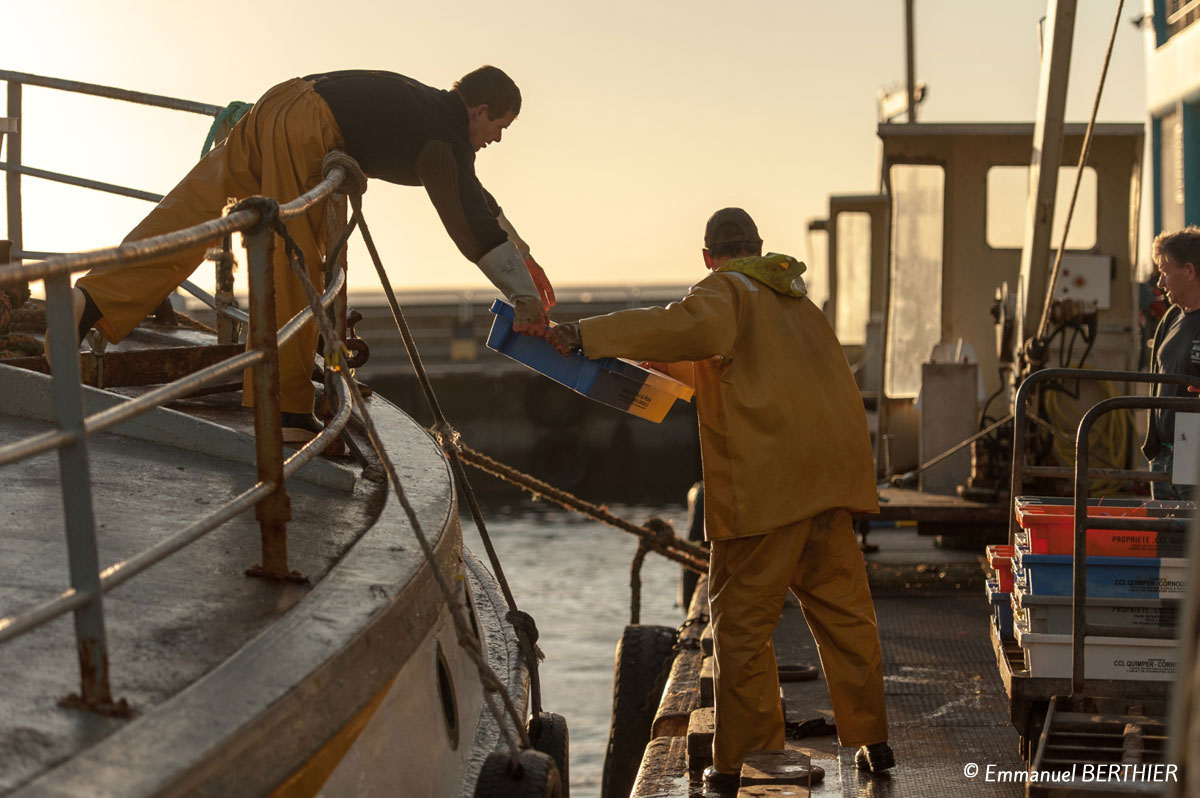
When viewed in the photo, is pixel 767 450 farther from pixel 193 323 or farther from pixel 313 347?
pixel 193 323

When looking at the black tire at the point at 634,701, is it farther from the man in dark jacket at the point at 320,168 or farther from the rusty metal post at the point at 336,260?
the man in dark jacket at the point at 320,168

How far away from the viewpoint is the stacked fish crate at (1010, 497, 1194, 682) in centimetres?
419

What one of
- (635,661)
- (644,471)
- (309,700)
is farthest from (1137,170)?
(644,471)

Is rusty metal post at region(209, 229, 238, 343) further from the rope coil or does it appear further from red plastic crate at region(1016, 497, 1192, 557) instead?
red plastic crate at region(1016, 497, 1192, 557)

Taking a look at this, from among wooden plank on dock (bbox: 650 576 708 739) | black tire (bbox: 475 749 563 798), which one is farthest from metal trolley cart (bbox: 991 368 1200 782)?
wooden plank on dock (bbox: 650 576 708 739)

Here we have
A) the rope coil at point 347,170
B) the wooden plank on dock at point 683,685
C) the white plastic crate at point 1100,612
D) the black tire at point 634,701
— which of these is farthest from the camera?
the black tire at point 634,701

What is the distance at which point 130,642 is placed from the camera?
116 inches

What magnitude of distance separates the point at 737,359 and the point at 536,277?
114cm

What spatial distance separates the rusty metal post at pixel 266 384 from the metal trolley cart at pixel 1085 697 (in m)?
2.02

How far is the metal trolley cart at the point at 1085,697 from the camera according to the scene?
392 cm

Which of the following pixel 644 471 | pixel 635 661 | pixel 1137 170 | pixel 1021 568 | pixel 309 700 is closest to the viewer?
pixel 309 700

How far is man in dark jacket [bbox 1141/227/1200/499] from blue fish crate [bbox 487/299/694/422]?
198cm

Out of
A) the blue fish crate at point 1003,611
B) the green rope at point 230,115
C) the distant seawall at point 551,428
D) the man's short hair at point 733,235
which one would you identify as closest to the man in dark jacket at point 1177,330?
the blue fish crate at point 1003,611

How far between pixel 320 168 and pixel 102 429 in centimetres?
217
